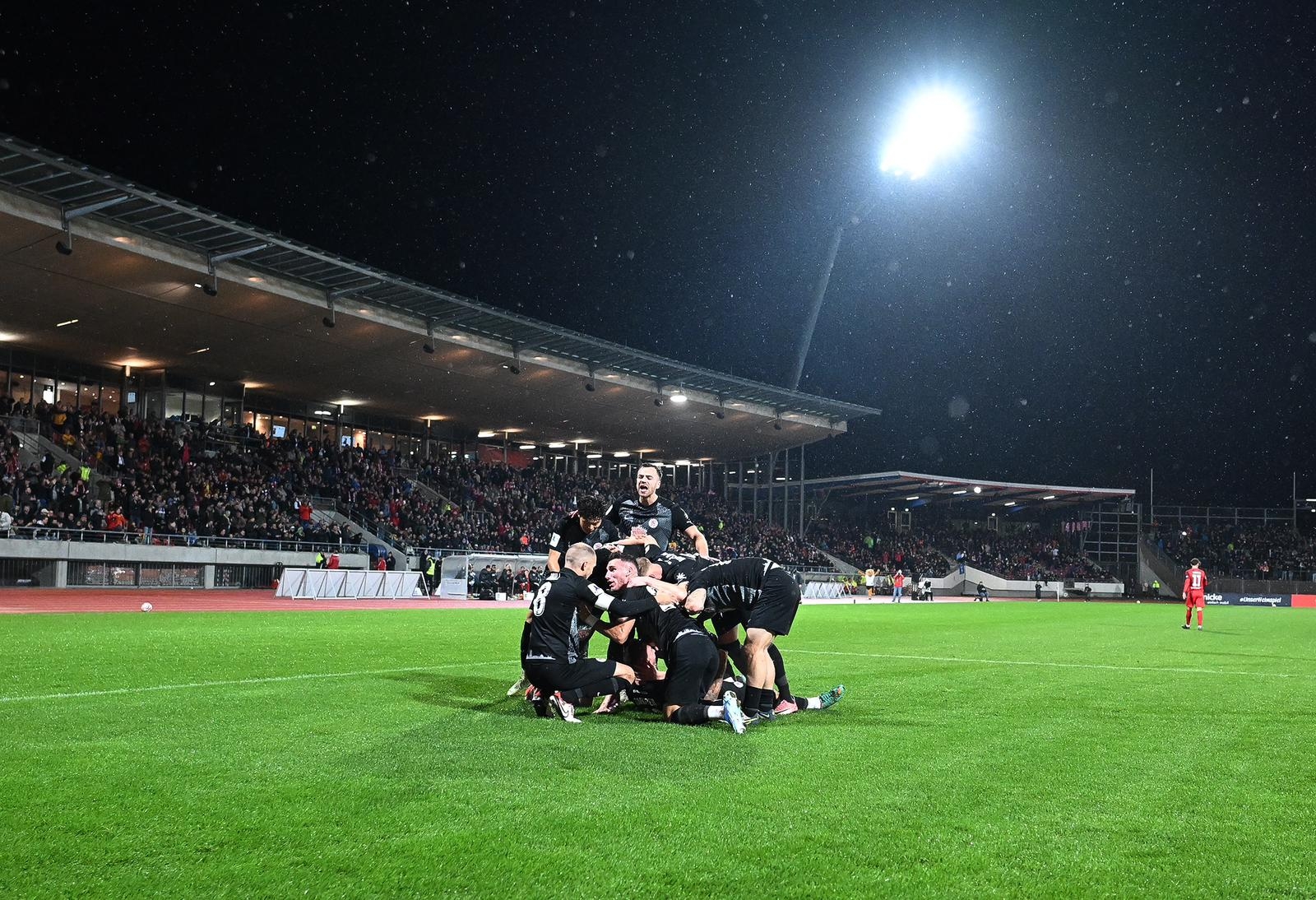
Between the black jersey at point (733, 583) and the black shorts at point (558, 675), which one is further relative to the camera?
the black jersey at point (733, 583)

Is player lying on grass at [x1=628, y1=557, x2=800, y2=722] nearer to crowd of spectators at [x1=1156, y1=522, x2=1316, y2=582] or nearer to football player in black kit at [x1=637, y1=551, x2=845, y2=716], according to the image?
football player in black kit at [x1=637, y1=551, x2=845, y2=716]

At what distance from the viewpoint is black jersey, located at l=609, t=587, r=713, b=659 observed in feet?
25.2

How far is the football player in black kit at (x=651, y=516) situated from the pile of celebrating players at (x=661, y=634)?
0.49m

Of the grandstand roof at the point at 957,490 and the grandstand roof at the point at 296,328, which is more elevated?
the grandstand roof at the point at 296,328

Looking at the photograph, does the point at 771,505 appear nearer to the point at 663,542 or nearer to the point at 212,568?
the point at 212,568

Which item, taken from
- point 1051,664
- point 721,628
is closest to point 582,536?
point 721,628

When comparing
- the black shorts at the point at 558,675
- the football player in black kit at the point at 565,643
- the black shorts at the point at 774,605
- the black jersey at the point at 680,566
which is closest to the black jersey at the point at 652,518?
the black jersey at the point at 680,566

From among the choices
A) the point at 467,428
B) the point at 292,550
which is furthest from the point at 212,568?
the point at 467,428

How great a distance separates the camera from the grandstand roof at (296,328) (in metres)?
26.5

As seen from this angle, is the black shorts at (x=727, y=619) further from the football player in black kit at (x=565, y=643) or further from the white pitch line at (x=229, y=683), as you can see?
the white pitch line at (x=229, y=683)

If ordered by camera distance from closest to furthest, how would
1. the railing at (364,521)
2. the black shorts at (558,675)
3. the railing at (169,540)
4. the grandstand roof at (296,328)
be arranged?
the black shorts at (558,675) < the grandstand roof at (296,328) < the railing at (169,540) < the railing at (364,521)

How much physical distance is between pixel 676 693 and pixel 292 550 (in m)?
32.7

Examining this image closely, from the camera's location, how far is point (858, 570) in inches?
2621

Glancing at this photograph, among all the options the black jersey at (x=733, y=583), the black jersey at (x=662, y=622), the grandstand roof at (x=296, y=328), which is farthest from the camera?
the grandstand roof at (x=296, y=328)
